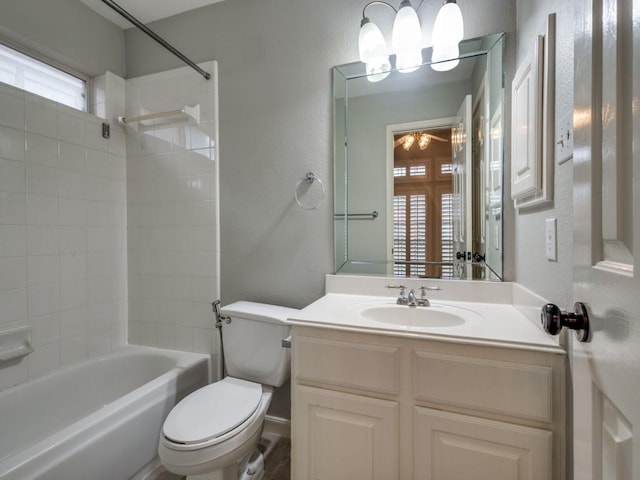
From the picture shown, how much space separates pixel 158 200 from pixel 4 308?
3.00 feet

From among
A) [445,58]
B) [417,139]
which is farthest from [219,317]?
[445,58]

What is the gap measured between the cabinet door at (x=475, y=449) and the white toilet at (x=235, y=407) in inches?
26.3

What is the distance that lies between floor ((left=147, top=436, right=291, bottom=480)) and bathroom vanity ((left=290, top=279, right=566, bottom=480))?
428mm

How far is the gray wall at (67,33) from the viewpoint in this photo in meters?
1.58

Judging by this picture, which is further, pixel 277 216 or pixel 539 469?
pixel 277 216

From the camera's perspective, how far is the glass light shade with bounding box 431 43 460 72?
4.58ft

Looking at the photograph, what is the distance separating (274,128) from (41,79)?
1.36m

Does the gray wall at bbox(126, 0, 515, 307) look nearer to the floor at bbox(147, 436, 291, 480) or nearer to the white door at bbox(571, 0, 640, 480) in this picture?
the floor at bbox(147, 436, 291, 480)

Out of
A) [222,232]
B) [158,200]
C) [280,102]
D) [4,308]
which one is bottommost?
[4,308]

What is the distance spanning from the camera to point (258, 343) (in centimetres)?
155

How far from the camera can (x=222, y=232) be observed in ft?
6.09

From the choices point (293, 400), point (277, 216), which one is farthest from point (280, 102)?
point (293, 400)

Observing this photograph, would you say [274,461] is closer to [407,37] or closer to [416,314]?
[416,314]

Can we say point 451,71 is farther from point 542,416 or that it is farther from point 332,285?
point 542,416
